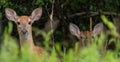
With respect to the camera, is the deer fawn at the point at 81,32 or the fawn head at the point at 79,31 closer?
the deer fawn at the point at 81,32

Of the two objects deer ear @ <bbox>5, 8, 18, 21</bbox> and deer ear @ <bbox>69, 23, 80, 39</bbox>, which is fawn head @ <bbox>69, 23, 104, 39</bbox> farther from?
deer ear @ <bbox>5, 8, 18, 21</bbox>

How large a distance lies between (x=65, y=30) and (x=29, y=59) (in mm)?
8031

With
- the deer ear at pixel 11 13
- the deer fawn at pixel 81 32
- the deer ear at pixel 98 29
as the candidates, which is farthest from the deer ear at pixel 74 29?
the deer ear at pixel 11 13

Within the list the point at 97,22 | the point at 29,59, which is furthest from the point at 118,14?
the point at 29,59

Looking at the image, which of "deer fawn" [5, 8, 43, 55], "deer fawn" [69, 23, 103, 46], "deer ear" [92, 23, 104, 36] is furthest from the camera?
"deer ear" [92, 23, 104, 36]

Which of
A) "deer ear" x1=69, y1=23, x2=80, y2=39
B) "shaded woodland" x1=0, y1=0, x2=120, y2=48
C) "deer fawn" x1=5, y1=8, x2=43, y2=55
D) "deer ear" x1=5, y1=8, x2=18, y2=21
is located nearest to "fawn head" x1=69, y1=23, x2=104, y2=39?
"deer ear" x1=69, y1=23, x2=80, y2=39

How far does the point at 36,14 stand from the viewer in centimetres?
1100

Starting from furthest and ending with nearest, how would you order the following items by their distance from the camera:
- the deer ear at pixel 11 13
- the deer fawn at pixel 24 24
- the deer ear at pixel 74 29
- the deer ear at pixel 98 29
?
the deer ear at pixel 74 29 → the deer ear at pixel 98 29 → the deer ear at pixel 11 13 → the deer fawn at pixel 24 24

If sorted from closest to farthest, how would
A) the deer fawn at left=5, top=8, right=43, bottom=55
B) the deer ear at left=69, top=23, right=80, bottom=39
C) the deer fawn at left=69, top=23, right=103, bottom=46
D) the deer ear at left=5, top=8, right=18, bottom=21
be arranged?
the deer fawn at left=5, top=8, right=43, bottom=55 → the deer ear at left=5, top=8, right=18, bottom=21 → the deer fawn at left=69, top=23, right=103, bottom=46 → the deer ear at left=69, top=23, right=80, bottom=39

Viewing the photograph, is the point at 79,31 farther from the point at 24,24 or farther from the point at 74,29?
the point at 24,24

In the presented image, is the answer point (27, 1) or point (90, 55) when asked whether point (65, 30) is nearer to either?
point (27, 1)

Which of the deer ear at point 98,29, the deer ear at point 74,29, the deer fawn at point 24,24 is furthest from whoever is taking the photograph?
the deer ear at point 74,29

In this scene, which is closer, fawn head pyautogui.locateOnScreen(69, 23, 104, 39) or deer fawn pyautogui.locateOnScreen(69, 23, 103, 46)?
deer fawn pyautogui.locateOnScreen(69, 23, 103, 46)

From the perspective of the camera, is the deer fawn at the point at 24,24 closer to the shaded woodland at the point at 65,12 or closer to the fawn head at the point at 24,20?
the fawn head at the point at 24,20
